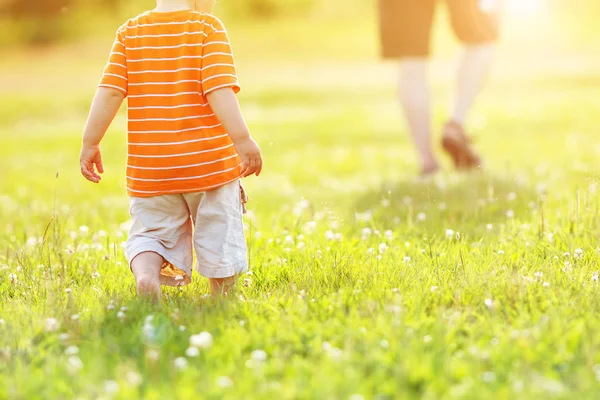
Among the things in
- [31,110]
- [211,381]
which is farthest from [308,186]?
[31,110]

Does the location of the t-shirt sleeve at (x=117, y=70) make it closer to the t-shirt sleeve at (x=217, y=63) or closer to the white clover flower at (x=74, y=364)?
the t-shirt sleeve at (x=217, y=63)

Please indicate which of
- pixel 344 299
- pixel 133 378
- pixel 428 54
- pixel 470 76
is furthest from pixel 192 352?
pixel 470 76

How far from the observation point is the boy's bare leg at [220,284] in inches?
158

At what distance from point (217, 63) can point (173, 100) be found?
0.29 meters

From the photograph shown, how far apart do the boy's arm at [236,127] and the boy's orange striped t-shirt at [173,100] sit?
0.10m

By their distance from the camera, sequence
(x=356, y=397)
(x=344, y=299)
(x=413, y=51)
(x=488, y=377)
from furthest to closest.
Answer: (x=413, y=51), (x=344, y=299), (x=488, y=377), (x=356, y=397)

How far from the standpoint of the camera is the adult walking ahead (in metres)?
7.39

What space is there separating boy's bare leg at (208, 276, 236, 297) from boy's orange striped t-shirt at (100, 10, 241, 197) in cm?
48

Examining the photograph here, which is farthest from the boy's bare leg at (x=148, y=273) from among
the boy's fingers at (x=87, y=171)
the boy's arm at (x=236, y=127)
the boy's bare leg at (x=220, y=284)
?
the boy's arm at (x=236, y=127)

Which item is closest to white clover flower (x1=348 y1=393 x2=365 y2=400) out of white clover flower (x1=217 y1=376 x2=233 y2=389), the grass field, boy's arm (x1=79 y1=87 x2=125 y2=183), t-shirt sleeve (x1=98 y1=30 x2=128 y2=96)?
the grass field

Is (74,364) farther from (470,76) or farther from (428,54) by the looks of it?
(470,76)

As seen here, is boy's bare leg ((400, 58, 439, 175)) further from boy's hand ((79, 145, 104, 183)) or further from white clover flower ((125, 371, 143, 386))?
white clover flower ((125, 371, 143, 386))

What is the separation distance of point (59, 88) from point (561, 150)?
714 inches

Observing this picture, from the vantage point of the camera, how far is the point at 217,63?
153 inches
